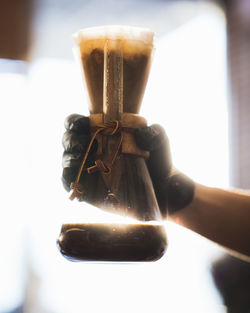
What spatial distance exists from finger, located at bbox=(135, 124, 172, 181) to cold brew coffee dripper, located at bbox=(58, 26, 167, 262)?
0.01 meters

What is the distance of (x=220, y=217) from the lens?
2.93ft

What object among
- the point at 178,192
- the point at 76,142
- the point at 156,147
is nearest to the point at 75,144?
the point at 76,142

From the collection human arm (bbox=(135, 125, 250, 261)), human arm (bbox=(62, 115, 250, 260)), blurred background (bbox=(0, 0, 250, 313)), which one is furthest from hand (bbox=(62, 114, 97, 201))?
blurred background (bbox=(0, 0, 250, 313))

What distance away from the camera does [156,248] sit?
18.2 inches

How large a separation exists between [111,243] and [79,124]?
0.17m

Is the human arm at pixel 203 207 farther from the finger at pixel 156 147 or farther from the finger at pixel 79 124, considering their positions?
the finger at pixel 79 124

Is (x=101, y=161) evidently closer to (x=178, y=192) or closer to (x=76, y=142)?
(x=76, y=142)

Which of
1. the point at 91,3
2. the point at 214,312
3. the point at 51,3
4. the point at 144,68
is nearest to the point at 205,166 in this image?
the point at 214,312

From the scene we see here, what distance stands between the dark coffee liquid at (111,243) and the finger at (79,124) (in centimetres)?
13

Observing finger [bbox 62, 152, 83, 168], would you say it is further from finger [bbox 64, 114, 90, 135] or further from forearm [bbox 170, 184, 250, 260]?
forearm [bbox 170, 184, 250, 260]

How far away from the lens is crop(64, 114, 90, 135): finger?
0.53 m

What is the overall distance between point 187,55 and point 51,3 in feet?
3.05

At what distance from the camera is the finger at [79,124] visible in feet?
1.73

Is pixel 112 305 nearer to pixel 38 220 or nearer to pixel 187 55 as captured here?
pixel 38 220
